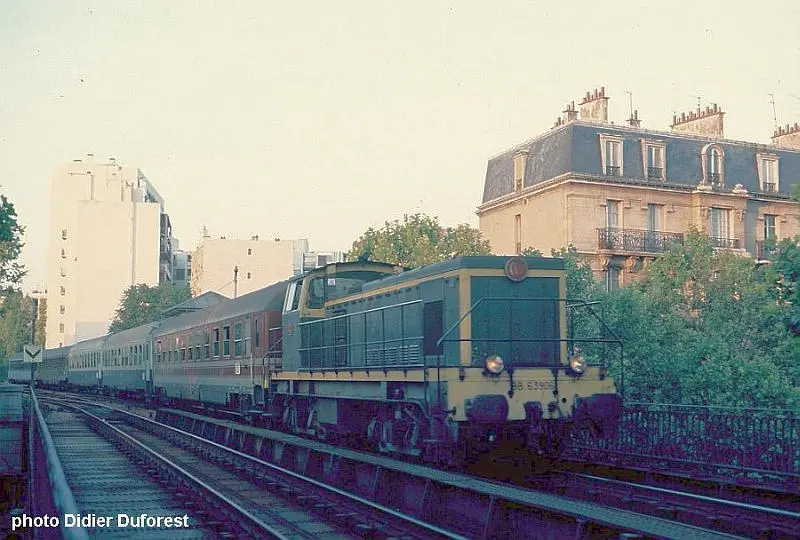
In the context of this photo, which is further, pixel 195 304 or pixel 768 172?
pixel 195 304

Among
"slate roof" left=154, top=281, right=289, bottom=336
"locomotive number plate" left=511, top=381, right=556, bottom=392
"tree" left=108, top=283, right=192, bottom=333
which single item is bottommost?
"locomotive number plate" left=511, top=381, right=556, bottom=392

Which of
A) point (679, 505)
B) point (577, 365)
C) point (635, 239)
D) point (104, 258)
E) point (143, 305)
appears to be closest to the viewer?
point (679, 505)

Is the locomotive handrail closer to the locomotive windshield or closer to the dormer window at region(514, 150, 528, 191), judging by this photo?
the locomotive windshield

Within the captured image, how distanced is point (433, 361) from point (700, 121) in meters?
34.1

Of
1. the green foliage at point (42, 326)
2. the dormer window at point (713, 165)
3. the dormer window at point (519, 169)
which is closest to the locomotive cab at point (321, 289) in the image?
the dormer window at point (519, 169)

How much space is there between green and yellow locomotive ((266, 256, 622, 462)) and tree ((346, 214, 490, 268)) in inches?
1002

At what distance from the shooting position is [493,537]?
9.90m

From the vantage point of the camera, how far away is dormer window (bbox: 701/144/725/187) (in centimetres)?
4075

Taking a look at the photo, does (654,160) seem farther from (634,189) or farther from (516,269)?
(516,269)

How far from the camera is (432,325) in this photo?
1459cm

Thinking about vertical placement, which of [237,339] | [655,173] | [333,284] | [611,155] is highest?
[611,155]

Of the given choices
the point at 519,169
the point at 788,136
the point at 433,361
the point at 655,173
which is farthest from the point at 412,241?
the point at 433,361

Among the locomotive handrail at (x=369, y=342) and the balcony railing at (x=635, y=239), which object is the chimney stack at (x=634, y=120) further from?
the locomotive handrail at (x=369, y=342)

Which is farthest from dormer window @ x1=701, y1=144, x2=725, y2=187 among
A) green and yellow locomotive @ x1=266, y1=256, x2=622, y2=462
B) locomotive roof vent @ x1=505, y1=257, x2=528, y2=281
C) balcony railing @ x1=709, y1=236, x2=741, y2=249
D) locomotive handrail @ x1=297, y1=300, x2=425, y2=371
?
locomotive roof vent @ x1=505, y1=257, x2=528, y2=281
